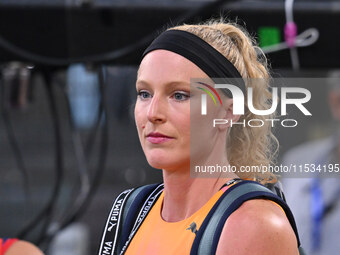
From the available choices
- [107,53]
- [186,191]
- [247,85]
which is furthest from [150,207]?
[107,53]

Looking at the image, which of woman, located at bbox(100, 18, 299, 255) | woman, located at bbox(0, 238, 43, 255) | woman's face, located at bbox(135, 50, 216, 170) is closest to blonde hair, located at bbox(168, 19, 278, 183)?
woman, located at bbox(100, 18, 299, 255)

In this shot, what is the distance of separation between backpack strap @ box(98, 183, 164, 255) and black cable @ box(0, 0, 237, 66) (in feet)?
3.37

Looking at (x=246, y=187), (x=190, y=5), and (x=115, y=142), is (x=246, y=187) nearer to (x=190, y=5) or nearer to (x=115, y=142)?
(x=190, y=5)

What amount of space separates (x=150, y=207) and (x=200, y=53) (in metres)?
0.40

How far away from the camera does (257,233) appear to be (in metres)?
1.20

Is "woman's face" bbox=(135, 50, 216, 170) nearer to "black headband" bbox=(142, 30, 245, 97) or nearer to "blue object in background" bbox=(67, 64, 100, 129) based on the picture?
"black headband" bbox=(142, 30, 245, 97)

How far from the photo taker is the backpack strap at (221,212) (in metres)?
1.24

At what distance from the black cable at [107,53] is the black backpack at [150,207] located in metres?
1.04

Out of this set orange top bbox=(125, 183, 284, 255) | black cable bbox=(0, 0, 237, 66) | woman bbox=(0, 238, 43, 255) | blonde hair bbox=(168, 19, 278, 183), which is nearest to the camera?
orange top bbox=(125, 183, 284, 255)

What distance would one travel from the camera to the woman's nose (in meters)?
1.32

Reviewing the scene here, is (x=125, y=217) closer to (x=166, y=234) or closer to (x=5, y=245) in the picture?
(x=166, y=234)

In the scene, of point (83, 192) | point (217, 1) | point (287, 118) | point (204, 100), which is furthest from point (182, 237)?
point (83, 192)

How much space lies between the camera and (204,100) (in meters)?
1.36

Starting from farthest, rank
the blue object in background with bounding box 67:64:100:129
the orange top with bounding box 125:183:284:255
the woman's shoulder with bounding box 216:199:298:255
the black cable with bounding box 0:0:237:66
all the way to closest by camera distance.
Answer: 1. the blue object in background with bounding box 67:64:100:129
2. the black cable with bounding box 0:0:237:66
3. the orange top with bounding box 125:183:284:255
4. the woman's shoulder with bounding box 216:199:298:255
